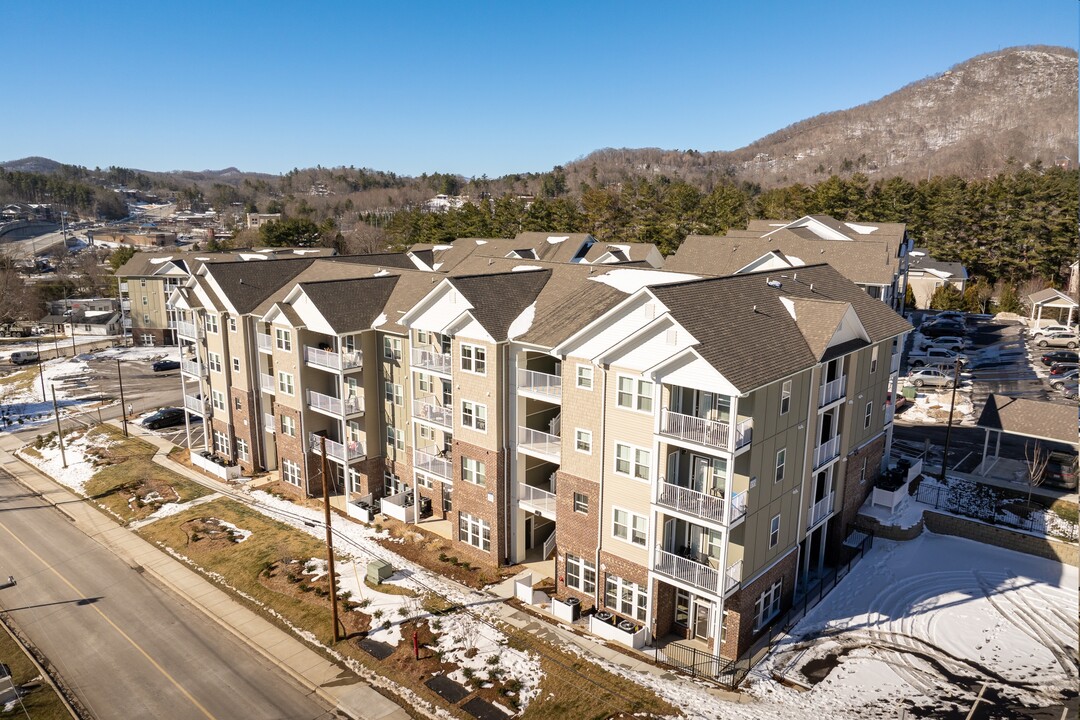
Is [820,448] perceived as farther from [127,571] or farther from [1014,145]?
[1014,145]

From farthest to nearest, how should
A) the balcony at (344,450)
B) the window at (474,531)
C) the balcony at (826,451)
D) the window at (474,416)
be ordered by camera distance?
the balcony at (344,450)
the window at (474,531)
the window at (474,416)
the balcony at (826,451)

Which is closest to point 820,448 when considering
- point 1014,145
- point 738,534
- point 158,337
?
point 738,534

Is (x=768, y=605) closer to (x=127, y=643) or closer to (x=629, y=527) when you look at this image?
(x=629, y=527)

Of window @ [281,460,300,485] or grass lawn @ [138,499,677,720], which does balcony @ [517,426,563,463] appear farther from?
window @ [281,460,300,485]

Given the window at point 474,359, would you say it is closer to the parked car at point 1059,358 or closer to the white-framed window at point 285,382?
the white-framed window at point 285,382

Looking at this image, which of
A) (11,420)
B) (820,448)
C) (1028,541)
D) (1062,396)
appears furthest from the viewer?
(11,420)

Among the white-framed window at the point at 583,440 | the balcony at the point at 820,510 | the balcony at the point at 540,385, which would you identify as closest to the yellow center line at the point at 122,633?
the white-framed window at the point at 583,440

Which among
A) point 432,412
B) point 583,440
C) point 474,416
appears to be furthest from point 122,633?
point 583,440
